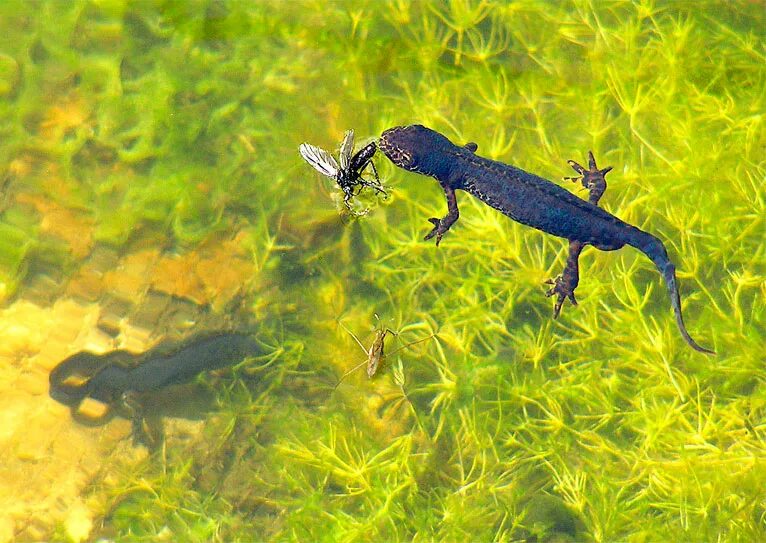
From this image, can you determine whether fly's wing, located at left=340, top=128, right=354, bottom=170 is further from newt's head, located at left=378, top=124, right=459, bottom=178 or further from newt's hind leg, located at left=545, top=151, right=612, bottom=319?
newt's hind leg, located at left=545, top=151, right=612, bottom=319

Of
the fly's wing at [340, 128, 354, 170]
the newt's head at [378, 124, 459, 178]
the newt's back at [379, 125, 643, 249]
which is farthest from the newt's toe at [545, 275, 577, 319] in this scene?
the fly's wing at [340, 128, 354, 170]

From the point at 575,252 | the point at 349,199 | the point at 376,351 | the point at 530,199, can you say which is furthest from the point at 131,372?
the point at 575,252

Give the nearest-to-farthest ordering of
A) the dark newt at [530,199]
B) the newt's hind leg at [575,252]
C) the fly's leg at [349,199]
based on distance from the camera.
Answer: the dark newt at [530,199], the newt's hind leg at [575,252], the fly's leg at [349,199]

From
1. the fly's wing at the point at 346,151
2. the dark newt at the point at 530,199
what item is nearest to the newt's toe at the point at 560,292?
the dark newt at the point at 530,199

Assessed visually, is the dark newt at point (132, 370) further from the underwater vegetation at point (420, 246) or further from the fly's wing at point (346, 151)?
the fly's wing at point (346, 151)

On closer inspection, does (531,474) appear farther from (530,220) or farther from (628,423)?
(530,220)

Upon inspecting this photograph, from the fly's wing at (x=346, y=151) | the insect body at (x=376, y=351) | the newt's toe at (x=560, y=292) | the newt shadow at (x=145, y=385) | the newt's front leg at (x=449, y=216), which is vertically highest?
the fly's wing at (x=346, y=151)
